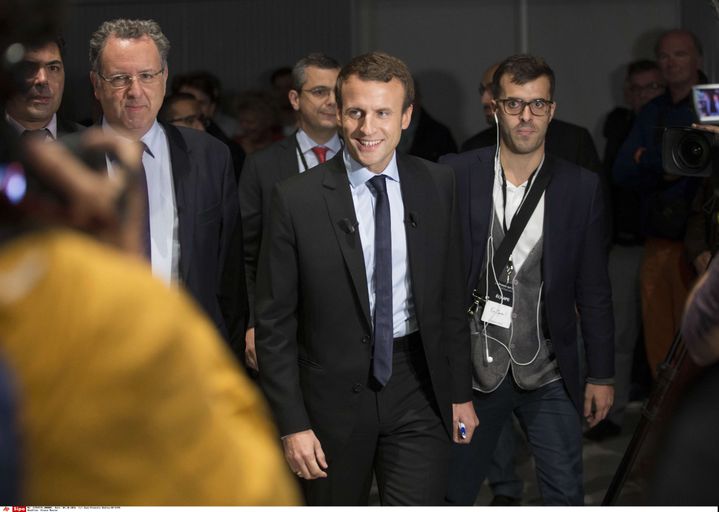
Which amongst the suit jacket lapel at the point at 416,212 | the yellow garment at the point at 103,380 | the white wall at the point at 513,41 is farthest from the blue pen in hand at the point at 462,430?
the white wall at the point at 513,41

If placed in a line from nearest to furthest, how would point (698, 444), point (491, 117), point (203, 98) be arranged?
point (698, 444), point (491, 117), point (203, 98)

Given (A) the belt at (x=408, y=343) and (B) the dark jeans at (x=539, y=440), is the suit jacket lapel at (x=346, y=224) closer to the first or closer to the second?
(A) the belt at (x=408, y=343)

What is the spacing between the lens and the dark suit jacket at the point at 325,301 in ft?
9.77

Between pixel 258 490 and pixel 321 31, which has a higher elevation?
pixel 321 31

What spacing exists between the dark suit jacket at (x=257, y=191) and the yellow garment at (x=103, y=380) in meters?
3.30

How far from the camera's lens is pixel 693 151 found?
11.0ft

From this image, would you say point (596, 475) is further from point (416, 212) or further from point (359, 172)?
point (359, 172)

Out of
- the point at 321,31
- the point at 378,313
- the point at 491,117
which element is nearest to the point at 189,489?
the point at 378,313

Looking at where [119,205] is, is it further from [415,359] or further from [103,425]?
[415,359]

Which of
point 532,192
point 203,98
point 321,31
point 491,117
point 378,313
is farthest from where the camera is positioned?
point 321,31

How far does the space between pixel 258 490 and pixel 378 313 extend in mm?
2077

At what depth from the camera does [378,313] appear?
2.96 m

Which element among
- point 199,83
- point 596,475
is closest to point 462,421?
point 596,475

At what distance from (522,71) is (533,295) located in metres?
0.79
